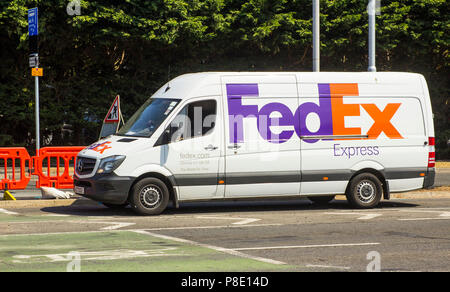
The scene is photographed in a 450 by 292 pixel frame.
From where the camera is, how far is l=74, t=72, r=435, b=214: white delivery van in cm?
1368

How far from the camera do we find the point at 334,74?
588 inches

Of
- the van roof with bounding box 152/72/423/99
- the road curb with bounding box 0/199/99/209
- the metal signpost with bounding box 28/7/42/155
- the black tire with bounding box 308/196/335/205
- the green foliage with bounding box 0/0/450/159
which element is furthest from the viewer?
the green foliage with bounding box 0/0/450/159

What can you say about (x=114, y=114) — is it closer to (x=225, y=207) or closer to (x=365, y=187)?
(x=225, y=207)

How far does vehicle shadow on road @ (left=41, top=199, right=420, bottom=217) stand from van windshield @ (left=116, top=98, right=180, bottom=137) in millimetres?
1484

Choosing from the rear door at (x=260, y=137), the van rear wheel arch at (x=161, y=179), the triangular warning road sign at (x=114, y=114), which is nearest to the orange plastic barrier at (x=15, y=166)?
the triangular warning road sign at (x=114, y=114)

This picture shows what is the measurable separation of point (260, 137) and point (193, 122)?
4.16 ft

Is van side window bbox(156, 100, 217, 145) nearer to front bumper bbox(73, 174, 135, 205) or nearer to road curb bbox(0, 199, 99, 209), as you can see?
front bumper bbox(73, 174, 135, 205)

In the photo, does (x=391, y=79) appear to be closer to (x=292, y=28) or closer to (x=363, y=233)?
(x=363, y=233)

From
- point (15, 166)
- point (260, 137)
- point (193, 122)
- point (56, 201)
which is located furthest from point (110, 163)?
point (15, 166)

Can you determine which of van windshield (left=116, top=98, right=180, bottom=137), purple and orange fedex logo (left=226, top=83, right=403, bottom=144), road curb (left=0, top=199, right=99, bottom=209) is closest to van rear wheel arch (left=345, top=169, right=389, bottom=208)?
purple and orange fedex logo (left=226, top=83, right=403, bottom=144)

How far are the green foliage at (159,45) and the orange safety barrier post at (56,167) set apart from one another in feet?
31.1

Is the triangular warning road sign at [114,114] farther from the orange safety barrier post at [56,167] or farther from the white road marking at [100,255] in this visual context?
the white road marking at [100,255]

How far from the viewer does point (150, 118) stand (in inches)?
554

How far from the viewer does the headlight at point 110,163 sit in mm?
13438
